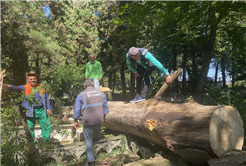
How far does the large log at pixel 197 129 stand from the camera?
2660mm

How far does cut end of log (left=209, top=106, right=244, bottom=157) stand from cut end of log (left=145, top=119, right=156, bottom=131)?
42.5 inches

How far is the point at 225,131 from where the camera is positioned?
2.79 m

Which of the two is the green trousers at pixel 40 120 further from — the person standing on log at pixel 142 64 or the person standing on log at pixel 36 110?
the person standing on log at pixel 142 64

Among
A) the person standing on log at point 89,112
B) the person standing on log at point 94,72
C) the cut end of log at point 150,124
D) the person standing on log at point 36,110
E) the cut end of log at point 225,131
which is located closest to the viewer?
the cut end of log at point 225,131

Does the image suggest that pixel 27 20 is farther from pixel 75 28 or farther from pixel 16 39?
pixel 75 28

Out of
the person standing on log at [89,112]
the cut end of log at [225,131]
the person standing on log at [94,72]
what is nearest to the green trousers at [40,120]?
the person standing on log at [89,112]

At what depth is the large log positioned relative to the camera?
2.66 meters

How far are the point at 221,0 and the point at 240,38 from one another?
2552mm

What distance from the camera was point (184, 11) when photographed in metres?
7.66

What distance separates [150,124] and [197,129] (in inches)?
37.2

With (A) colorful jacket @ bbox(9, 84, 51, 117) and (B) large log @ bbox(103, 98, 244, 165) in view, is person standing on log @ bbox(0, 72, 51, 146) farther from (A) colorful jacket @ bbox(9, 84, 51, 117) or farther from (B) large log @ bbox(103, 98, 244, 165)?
(B) large log @ bbox(103, 98, 244, 165)

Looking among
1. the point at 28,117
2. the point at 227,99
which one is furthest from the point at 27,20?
the point at 227,99

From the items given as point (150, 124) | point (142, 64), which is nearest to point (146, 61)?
point (142, 64)

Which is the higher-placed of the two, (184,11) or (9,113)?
(184,11)
